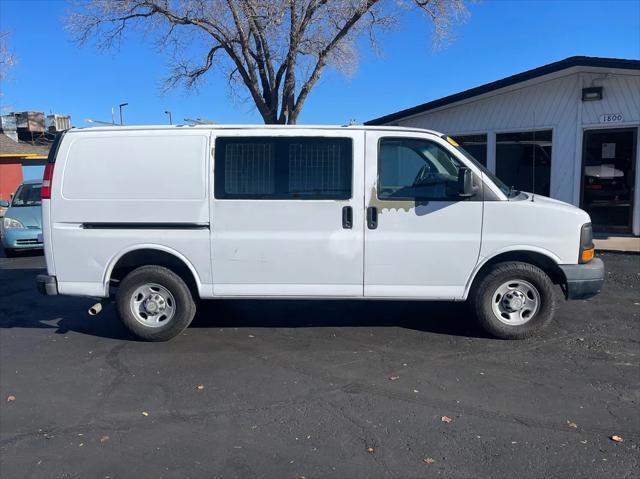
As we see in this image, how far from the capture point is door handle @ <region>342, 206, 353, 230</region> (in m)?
5.34

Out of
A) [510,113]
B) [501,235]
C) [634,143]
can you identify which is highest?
[510,113]

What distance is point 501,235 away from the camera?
5297 millimetres

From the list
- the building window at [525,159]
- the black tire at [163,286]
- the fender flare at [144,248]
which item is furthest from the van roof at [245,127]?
the building window at [525,159]

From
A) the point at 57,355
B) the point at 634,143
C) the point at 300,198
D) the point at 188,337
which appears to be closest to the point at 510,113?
the point at 634,143

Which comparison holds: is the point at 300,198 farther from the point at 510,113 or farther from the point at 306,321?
the point at 510,113

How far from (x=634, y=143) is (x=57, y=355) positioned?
11610mm

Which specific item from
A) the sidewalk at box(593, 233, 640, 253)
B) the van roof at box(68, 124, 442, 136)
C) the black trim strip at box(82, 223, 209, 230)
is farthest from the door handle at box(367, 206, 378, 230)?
the sidewalk at box(593, 233, 640, 253)

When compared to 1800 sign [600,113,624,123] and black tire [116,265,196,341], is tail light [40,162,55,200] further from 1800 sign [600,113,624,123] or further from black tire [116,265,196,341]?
1800 sign [600,113,624,123]

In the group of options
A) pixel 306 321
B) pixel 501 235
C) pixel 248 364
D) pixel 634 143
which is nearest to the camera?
pixel 248 364

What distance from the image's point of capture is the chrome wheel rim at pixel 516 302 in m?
5.39

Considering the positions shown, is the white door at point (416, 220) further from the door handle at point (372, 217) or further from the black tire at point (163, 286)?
the black tire at point (163, 286)

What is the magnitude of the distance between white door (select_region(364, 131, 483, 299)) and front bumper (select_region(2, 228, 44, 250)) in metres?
8.88

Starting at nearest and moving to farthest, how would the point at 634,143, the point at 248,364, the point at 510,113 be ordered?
1. the point at 248,364
2. the point at 634,143
3. the point at 510,113

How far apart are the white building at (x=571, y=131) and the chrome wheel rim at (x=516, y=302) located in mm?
6416
